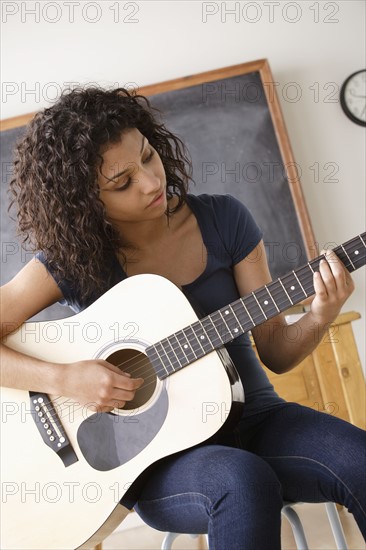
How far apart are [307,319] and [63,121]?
577 millimetres

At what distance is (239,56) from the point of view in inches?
95.2

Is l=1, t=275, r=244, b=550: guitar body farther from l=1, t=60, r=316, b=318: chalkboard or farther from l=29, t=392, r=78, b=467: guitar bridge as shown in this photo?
l=1, t=60, r=316, b=318: chalkboard

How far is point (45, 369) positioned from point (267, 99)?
1.48 metres

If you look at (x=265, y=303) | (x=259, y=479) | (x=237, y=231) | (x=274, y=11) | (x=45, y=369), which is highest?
(x=274, y=11)

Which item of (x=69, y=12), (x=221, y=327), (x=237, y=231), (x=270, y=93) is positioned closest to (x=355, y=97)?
(x=270, y=93)

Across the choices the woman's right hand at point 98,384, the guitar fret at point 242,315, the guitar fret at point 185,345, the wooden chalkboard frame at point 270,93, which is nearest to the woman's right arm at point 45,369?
the woman's right hand at point 98,384

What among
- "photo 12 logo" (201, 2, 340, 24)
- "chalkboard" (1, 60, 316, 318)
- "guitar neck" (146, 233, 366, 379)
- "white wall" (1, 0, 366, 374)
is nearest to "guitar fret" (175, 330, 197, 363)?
"guitar neck" (146, 233, 366, 379)

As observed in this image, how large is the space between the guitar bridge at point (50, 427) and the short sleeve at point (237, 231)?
441 millimetres

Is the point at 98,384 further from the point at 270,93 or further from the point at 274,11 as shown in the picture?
the point at 274,11

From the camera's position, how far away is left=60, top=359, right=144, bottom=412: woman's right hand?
3.76 feet

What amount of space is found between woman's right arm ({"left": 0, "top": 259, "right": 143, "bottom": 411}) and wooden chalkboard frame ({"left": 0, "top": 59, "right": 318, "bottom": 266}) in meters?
1.23

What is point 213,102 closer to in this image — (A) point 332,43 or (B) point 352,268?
(A) point 332,43

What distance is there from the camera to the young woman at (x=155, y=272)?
1.06 m

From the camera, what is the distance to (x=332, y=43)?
7.96 feet
